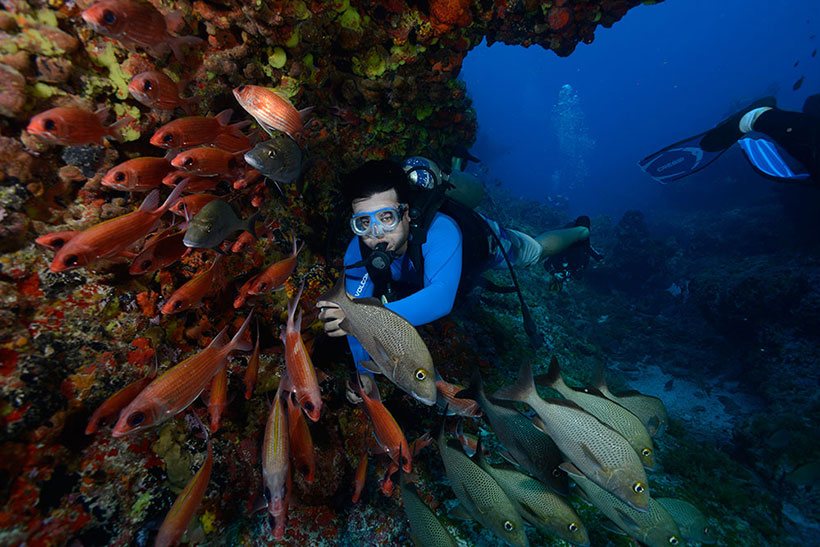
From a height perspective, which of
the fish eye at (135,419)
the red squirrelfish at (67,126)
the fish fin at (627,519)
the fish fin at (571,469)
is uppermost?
the red squirrelfish at (67,126)

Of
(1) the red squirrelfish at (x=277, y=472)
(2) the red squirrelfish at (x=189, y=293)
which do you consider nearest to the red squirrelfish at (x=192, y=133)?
(2) the red squirrelfish at (x=189, y=293)

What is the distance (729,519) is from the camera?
13.8 ft

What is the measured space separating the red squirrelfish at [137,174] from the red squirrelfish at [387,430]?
2093mm

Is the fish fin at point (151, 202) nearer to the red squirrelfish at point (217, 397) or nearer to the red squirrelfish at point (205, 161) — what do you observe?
the red squirrelfish at point (205, 161)

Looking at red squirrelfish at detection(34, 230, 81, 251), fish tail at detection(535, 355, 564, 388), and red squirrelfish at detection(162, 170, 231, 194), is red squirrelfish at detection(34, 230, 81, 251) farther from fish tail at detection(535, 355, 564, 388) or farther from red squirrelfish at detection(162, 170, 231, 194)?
fish tail at detection(535, 355, 564, 388)

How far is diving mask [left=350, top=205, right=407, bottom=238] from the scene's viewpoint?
12.4 feet

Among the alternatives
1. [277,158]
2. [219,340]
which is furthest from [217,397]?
[277,158]

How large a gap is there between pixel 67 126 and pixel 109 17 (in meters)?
0.68

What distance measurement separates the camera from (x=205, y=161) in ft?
8.16

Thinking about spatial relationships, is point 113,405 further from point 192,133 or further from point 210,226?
point 192,133

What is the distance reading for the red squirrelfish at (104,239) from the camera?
1961 mm

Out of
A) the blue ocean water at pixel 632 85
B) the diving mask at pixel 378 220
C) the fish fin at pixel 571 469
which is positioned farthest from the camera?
the blue ocean water at pixel 632 85

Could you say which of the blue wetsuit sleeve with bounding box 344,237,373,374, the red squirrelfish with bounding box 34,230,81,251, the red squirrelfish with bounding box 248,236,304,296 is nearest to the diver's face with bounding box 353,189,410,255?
the blue wetsuit sleeve with bounding box 344,237,373,374

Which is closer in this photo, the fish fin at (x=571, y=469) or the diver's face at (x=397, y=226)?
the fish fin at (x=571, y=469)
